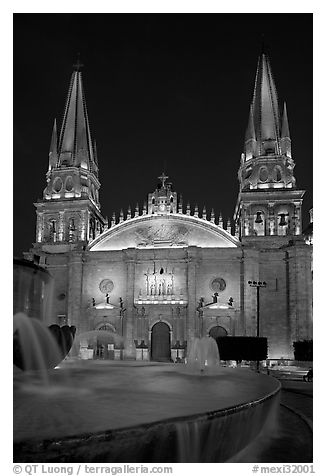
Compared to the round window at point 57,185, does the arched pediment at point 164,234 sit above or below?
below

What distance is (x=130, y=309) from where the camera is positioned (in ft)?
136

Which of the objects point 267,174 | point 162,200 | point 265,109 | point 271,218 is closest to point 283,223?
point 271,218

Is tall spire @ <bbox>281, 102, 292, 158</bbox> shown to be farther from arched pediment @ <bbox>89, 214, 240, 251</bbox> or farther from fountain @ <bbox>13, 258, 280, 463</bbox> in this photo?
fountain @ <bbox>13, 258, 280, 463</bbox>

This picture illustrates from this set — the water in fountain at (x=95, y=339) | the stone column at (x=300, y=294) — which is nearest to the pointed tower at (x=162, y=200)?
the water in fountain at (x=95, y=339)

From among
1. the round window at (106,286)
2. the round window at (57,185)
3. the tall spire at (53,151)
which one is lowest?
the round window at (106,286)

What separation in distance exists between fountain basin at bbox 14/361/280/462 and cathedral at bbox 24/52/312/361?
3242cm

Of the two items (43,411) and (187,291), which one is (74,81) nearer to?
→ (187,291)

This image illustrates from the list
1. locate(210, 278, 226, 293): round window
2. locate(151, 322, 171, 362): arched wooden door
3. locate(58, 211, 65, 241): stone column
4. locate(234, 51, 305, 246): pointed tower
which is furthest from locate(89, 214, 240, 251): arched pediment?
locate(151, 322, 171, 362): arched wooden door

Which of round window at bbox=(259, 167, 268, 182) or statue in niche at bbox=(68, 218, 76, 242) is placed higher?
round window at bbox=(259, 167, 268, 182)

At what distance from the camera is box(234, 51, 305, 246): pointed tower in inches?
1700

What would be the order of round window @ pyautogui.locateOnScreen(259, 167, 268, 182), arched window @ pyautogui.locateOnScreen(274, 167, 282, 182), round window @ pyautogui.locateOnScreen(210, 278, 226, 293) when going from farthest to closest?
round window @ pyautogui.locateOnScreen(259, 167, 268, 182), arched window @ pyautogui.locateOnScreen(274, 167, 282, 182), round window @ pyautogui.locateOnScreen(210, 278, 226, 293)

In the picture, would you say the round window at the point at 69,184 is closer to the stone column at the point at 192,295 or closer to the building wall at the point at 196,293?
the building wall at the point at 196,293

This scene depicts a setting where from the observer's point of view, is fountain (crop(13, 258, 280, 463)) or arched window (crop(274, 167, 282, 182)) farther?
arched window (crop(274, 167, 282, 182))

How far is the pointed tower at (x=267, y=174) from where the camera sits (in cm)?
Answer: 4319
